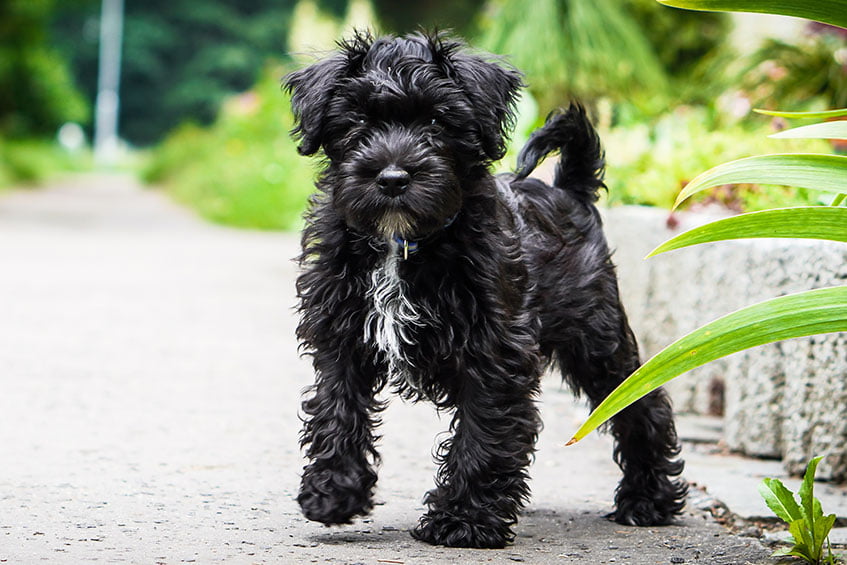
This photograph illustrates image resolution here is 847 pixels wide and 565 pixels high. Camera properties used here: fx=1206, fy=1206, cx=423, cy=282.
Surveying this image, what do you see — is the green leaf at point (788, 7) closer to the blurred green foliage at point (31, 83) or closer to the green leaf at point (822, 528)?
the green leaf at point (822, 528)

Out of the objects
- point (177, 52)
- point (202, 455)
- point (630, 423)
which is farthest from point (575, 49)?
point (177, 52)

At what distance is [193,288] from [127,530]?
7115mm

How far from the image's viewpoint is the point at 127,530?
12.3 ft

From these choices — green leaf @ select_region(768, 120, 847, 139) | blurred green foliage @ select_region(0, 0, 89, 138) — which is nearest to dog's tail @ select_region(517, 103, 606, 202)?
green leaf @ select_region(768, 120, 847, 139)

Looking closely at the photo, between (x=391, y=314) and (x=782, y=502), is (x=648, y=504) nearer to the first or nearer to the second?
(x=782, y=502)

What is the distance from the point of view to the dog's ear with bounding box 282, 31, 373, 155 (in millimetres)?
3720

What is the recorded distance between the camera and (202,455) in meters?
5.07

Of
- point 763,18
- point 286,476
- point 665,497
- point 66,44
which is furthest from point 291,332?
point 66,44

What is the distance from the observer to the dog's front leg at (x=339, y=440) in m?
3.69

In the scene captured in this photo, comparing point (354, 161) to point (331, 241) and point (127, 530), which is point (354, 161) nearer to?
point (331, 241)

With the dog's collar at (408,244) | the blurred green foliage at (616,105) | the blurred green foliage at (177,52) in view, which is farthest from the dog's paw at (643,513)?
the blurred green foliage at (177,52)

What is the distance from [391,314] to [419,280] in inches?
5.6

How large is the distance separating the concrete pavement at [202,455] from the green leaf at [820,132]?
53.0 inches

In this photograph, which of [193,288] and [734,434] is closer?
[734,434]
